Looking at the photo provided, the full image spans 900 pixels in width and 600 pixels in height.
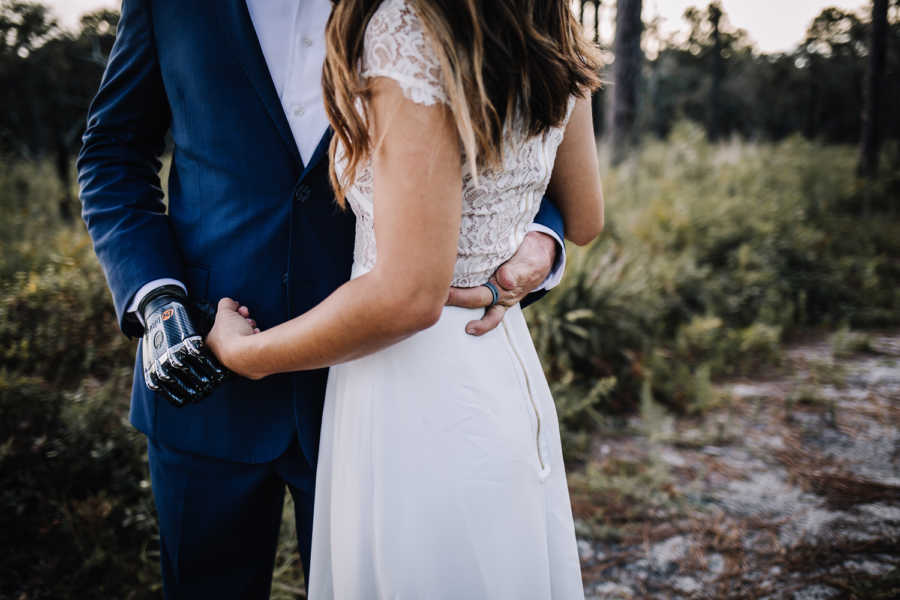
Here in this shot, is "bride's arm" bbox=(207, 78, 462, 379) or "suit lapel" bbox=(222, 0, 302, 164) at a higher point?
"suit lapel" bbox=(222, 0, 302, 164)

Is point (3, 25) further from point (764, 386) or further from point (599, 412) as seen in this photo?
point (764, 386)

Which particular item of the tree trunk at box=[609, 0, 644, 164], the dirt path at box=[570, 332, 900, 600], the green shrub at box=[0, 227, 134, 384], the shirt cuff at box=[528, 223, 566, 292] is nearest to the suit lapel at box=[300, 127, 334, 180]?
the shirt cuff at box=[528, 223, 566, 292]

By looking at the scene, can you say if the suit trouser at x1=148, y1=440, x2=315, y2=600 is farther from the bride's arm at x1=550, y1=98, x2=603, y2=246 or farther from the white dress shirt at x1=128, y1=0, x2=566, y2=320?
the bride's arm at x1=550, y1=98, x2=603, y2=246

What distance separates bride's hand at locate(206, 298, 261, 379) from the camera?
0.93 meters

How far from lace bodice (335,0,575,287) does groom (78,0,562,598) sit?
65 millimetres

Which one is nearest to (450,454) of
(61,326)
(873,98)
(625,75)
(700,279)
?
(61,326)

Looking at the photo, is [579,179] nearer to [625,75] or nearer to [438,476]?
[438,476]

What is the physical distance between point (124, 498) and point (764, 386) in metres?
4.30

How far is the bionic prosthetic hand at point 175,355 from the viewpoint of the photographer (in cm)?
95

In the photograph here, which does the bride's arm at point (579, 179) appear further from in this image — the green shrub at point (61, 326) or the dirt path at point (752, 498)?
the green shrub at point (61, 326)

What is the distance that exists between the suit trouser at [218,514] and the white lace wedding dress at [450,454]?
0.20 meters

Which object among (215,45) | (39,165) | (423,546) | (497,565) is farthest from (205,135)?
(39,165)

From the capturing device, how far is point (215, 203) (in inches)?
42.4

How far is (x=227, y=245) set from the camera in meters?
1.08
